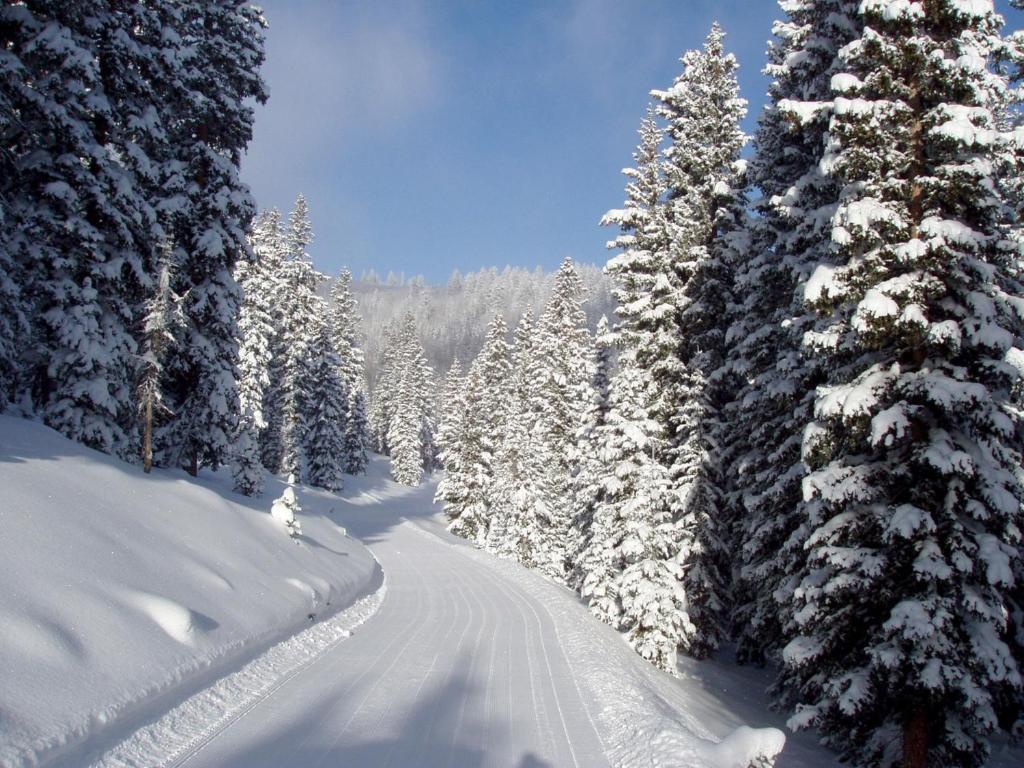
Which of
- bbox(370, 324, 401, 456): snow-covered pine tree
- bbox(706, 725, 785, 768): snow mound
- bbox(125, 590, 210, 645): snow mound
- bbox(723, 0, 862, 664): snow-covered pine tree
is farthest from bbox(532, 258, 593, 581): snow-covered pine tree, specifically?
bbox(370, 324, 401, 456): snow-covered pine tree

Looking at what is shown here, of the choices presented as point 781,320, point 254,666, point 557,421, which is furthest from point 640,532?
point 557,421

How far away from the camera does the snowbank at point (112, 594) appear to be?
6.51 metres

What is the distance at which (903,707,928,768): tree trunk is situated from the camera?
9508mm

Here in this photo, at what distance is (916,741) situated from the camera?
9555mm

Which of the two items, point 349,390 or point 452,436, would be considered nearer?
point 452,436

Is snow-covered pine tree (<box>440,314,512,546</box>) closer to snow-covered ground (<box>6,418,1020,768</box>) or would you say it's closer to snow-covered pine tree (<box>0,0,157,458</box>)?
snow-covered ground (<box>6,418,1020,768</box>)

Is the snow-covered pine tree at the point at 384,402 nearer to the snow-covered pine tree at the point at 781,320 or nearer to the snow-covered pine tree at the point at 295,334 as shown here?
the snow-covered pine tree at the point at 295,334

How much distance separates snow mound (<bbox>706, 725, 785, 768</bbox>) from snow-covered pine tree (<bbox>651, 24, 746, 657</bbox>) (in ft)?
33.3

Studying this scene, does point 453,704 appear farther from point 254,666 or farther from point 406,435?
point 406,435

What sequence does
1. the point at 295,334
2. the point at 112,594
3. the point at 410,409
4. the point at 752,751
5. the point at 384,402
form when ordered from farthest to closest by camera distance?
the point at 384,402, the point at 410,409, the point at 295,334, the point at 112,594, the point at 752,751

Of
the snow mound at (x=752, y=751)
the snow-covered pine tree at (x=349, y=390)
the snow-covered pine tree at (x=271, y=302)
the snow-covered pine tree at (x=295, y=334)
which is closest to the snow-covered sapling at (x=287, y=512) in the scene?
the snow mound at (x=752, y=751)

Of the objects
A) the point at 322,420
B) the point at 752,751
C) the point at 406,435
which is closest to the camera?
the point at 752,751

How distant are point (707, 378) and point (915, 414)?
28.2ft

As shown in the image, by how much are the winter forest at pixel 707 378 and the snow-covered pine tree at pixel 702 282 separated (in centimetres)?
10
